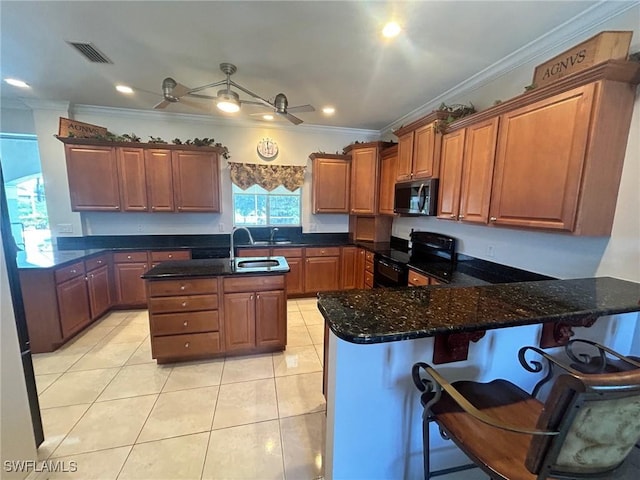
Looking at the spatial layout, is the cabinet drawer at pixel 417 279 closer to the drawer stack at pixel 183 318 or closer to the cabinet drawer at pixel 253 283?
the cabinet drawer at pixel 253 283

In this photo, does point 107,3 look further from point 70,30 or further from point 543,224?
point 543,224

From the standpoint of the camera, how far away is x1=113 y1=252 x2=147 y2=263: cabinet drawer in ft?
12.3

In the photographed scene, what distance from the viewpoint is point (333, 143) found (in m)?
4.76

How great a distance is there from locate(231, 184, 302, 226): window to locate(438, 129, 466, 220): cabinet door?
8.41ft

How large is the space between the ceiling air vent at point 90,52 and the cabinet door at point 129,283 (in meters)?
2.47

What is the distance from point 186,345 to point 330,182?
3.15m

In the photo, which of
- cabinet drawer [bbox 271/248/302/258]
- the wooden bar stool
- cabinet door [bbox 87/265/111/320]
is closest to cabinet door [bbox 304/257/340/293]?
cabinet drawer [bbox 271/248/302/258]

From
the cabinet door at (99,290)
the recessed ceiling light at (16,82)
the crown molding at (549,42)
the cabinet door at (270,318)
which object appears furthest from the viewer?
the cabinet door at (99,290)

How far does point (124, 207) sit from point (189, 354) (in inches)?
99.5

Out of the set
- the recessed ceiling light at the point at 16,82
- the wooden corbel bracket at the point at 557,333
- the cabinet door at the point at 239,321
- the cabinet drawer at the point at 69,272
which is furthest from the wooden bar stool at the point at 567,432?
the recessed ceiling light at the point at 16,82

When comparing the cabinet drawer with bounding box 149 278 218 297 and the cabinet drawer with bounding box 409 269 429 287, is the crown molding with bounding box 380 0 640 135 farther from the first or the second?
the cabinet drawer with bounding box 149 278 218 297

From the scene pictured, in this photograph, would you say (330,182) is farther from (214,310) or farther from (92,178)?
(92,178)

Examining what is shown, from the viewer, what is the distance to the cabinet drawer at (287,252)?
4.21m

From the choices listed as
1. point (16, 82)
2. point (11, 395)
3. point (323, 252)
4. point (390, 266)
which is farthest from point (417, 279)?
point (16, 82)
